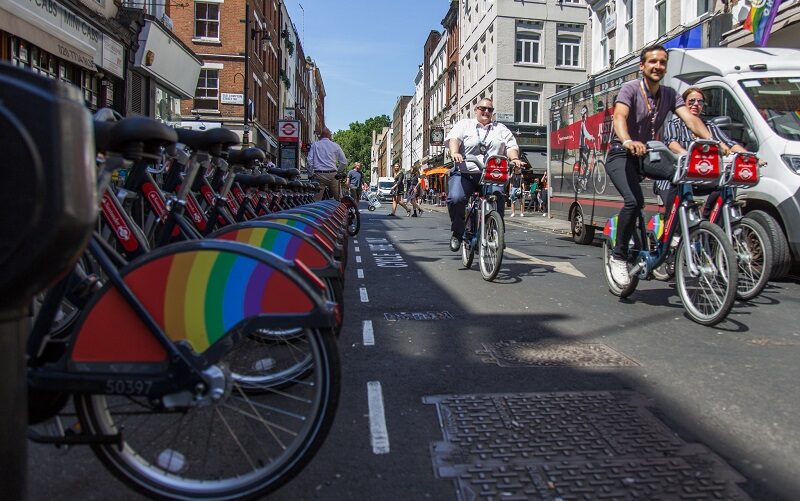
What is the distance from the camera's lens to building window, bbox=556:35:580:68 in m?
41.8

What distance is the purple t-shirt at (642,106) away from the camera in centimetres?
599

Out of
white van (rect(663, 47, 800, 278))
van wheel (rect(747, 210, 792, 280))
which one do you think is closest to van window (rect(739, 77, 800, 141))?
white van (rect(663, 47, 800, 278))

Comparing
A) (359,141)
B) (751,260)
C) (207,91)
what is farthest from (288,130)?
(359,141)

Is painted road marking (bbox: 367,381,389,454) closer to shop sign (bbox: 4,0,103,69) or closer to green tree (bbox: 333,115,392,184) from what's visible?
shop sign (bbox: 4,0,103,69)

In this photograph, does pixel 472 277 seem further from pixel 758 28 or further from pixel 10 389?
pixel 758 28

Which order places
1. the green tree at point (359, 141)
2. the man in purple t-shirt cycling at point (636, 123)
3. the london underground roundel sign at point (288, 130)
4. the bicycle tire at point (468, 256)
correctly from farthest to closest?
the green tree at point (359, 141)
the london underground roundel sign at point (288, 130)
the bicycle tire at point (468, 256)
the man in purple t-shirt cycling at point (636, 123)

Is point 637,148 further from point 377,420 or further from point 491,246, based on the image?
point 377,420

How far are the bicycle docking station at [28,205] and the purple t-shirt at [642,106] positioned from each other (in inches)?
206

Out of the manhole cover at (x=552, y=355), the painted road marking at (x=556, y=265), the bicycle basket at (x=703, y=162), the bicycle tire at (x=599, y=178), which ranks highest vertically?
the bicycle tire at (x=599, y=178)

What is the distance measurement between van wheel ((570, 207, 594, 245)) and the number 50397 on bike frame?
5460 mm

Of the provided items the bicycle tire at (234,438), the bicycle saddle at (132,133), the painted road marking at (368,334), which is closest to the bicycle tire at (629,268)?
the painted road marking at (368,334)

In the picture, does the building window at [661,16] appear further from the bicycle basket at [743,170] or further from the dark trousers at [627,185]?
the bicycle basket at [743,170]

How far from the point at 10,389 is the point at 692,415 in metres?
2.93

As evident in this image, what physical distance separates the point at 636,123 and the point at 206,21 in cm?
2976
